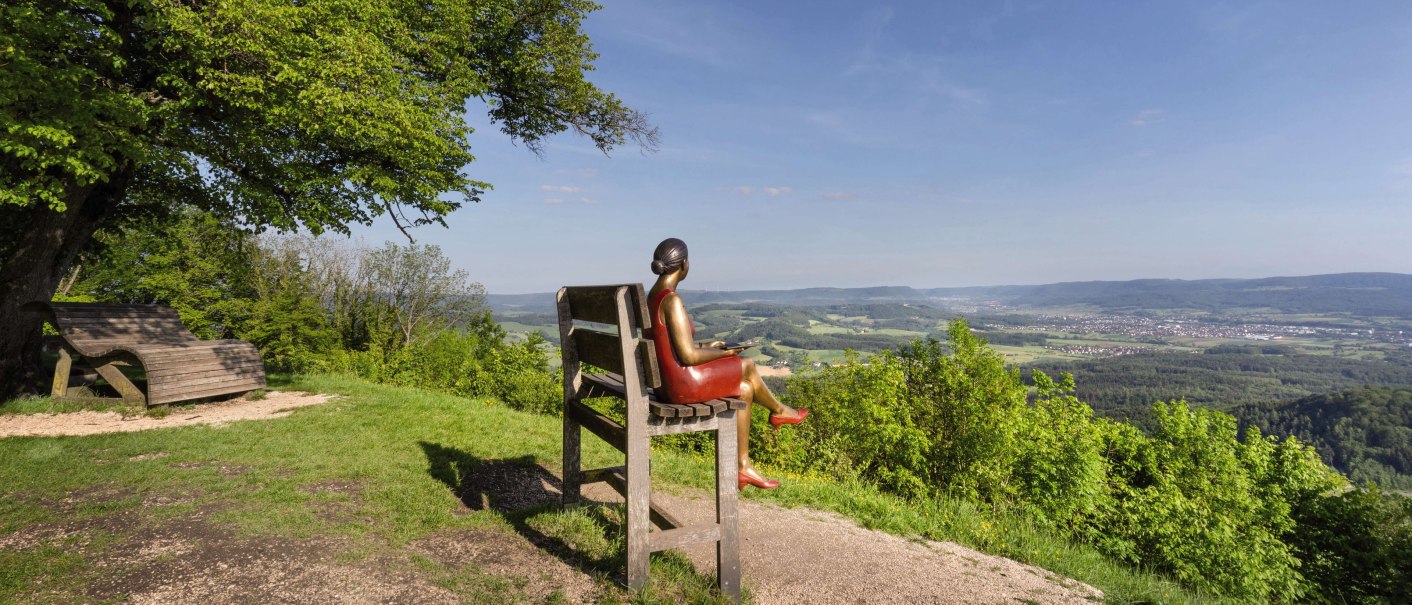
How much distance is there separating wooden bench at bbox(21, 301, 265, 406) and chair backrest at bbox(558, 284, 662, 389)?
30.1 feet

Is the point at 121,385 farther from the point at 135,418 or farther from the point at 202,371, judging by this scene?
the point at 135,418

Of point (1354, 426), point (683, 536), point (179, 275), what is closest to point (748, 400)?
point (683, 536)

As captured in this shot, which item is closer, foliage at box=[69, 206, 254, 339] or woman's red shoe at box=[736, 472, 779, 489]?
woman's red shoe at box=[736, 472, 779, 489]

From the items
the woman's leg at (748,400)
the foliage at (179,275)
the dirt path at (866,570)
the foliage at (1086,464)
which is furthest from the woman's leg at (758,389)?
the foliage at (179,275)

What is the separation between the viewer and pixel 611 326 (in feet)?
14.3

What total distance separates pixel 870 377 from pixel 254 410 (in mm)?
15572

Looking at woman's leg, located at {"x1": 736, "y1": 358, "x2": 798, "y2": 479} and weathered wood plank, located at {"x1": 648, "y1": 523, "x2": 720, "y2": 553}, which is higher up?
woman's leg, located at {"x1": 736, "y1": 358, "x2": 798, "y2": 479}

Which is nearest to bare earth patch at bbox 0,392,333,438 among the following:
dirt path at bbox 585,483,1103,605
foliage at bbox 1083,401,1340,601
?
dirt path at bbox 585,483,1103,605

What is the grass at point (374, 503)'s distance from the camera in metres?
4.17

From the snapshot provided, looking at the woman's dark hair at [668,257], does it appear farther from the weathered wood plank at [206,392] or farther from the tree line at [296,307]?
the tree line at [296,307]

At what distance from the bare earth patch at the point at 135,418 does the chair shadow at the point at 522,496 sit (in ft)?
13.4

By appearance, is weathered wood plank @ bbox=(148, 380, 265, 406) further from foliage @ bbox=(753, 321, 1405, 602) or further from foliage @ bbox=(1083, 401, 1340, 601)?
foliage @ bbox=(1083, 401, 1340, 601)

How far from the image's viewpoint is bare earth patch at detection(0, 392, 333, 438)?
317 inches

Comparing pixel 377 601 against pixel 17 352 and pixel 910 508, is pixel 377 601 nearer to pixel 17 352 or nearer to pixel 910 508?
pixel 910 508
